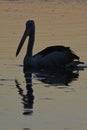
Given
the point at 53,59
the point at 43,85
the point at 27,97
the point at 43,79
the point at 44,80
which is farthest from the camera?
the point at 53,59

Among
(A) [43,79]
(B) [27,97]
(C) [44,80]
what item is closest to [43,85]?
(C) [44,80]

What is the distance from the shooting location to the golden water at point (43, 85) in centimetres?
984

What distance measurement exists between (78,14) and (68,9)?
1.66 meters

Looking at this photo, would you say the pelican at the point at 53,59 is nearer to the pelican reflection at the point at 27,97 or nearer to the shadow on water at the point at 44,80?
the shadow on water at the point at 44,80

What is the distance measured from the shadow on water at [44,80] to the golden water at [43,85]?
0.02 meters

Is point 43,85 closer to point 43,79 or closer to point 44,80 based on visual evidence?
point 44,80

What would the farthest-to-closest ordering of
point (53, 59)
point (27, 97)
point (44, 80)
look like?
1. point (53, 59)
2. point (44, 80)
3. point (27, 97)

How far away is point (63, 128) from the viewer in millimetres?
9281

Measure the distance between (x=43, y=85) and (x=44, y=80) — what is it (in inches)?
34.3

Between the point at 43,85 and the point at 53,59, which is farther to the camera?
the point at 53,59

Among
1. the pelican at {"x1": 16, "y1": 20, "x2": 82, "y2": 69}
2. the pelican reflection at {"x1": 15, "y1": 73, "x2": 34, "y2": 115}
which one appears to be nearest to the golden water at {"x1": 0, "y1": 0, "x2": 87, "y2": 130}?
the pelican reflection at {"x1": 15, "y1": 73, "x2": 34, "y2": 115}

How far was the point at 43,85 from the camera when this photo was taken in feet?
43.2

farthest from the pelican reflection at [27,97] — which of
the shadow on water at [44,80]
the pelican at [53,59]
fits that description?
the pelican at [53,59]

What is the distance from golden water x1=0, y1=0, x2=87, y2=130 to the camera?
388 inches
